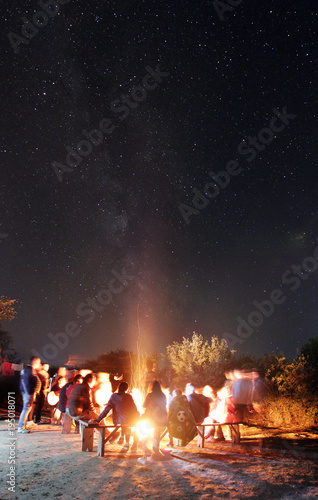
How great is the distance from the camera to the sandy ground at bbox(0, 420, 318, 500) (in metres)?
4.54

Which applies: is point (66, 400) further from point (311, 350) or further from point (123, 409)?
point (311, 350)

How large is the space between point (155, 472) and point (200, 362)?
1439cm

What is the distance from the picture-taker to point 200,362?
19.5m

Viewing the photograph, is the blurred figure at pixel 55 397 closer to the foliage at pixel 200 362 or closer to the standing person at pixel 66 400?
the standing person at pixel 66 400

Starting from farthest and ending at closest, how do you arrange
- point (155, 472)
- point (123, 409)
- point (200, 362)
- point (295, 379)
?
point (200, 362), point (295, 379), point (123, 409), point (155, 472)

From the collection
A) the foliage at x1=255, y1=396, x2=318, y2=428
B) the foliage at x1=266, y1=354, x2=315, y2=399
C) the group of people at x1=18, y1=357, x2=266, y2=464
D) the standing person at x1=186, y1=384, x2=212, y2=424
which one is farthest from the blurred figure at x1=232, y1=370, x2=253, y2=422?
the standing person at x1=186, y1=384, x2=212, y2=424

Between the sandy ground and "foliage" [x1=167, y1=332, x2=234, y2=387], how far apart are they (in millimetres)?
10967

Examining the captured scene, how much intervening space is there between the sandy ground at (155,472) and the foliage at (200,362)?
10967 mm

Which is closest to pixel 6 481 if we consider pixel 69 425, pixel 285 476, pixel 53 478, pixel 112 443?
pixel 53 478

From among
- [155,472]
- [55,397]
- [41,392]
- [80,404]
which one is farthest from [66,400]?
[155,472]

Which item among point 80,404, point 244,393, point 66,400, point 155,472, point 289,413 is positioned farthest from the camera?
point 244,393

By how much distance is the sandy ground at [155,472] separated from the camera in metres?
4.54

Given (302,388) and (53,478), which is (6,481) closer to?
(53,478)

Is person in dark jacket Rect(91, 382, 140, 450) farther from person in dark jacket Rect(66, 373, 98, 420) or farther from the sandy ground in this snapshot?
person in dark jacket Rect(66, 373, 98, 420)
